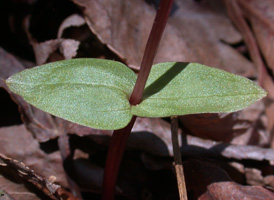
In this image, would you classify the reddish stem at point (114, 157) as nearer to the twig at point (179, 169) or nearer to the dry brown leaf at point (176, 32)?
the twig at point (179, 169)

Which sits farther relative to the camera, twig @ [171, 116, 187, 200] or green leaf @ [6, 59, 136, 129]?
twig @ [171, 116, 187, 200]

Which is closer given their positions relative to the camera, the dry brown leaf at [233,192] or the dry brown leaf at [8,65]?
the dry brown leaf at [233,192]

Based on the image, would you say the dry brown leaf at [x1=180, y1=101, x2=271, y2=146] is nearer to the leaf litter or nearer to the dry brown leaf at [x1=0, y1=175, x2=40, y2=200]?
the leaf litter

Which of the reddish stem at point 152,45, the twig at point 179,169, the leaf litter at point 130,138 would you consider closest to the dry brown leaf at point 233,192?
the leaf litter at point 130,138

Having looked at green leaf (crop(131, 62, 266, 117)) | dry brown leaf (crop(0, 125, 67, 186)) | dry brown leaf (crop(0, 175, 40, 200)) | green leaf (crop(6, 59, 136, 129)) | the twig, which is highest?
green leaf (crop(131, 62, 266, 117))

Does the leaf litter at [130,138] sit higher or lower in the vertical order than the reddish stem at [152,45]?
lower

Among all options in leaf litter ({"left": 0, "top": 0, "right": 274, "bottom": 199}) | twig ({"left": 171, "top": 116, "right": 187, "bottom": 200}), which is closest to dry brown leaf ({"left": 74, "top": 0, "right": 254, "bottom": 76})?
leaf litter ({"left": 0, "top": 0, "right": 274, "bottom": 199})

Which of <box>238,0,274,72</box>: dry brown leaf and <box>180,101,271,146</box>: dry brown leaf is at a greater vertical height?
<box>238,0,274,72</box>: dry brown leaf

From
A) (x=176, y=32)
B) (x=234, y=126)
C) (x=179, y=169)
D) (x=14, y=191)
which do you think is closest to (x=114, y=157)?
(x=179, y=169)
